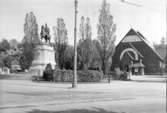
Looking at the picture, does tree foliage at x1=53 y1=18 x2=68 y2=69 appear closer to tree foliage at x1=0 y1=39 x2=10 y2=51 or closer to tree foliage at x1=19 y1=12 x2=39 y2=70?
tree foliage at x1=19 y1=12 x2=39 y2=70

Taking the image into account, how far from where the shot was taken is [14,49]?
79625 millimetres

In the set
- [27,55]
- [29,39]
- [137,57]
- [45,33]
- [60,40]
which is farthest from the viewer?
[137,57]

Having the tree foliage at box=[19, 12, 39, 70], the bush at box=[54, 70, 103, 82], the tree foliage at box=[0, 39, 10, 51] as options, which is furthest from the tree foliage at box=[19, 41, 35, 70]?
the tree foliage at box=[0, 39, 10, 51]

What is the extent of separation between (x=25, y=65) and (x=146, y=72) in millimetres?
32628

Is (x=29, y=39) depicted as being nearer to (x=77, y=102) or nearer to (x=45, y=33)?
(x=45, y=33)

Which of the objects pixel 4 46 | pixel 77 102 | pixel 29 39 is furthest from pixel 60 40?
pixel 77 102

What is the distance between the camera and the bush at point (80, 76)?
2658 cm

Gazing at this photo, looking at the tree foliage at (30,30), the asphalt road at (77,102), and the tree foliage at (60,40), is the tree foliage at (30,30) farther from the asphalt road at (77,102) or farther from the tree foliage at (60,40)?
the asphalt road at (77,102)

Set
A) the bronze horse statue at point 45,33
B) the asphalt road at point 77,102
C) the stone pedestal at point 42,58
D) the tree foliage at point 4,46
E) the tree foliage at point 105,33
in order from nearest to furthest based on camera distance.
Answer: the asphalt road at point 77,102 → the stone pedestal at point 42,58 → the bronze horse statue at point 45,33 → the tree foliage at point 105,33 → the tree foliage at point 4,46

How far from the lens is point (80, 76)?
90.4 ft

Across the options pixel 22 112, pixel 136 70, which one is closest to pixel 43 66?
pixel 22 112

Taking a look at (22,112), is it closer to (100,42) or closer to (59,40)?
(100,42)

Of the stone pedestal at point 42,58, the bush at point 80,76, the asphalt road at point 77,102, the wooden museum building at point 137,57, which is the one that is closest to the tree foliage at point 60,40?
the stone pedestal at point 42,58

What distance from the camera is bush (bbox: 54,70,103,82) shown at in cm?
2658
